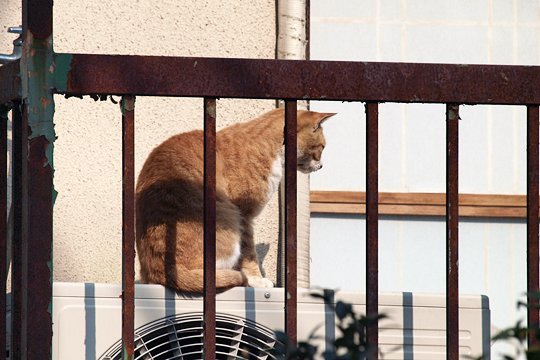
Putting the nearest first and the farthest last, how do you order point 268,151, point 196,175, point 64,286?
point 64,286 → point 196,175 → point 268,151

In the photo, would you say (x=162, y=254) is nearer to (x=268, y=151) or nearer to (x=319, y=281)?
(x=268, y=151)

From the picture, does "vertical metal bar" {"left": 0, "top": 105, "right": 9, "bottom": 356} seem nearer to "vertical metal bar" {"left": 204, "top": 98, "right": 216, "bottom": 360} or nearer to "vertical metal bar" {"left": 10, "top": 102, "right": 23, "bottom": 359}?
"vertical metal bar" {"left": 10, "top": 102, "right": 23, "bottom": 359}

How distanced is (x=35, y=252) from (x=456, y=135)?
65cm

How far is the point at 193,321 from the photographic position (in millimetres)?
1976

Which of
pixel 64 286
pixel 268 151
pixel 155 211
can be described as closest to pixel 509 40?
pixel 268 151

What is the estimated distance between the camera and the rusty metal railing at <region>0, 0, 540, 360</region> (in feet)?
4.64

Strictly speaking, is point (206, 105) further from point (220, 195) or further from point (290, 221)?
point (220, 195)

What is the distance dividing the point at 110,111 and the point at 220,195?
1.77 feet

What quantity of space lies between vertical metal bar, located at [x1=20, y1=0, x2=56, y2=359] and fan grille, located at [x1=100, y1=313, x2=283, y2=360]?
1.72ft

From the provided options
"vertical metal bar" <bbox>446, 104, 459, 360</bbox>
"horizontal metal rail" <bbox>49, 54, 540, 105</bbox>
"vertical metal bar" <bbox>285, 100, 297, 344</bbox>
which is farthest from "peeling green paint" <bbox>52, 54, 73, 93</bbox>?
"vertical metal bar" <bbox>446, 104, 459, 360</bbox>

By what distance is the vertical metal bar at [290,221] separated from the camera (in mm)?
1487

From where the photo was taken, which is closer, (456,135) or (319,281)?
(456,135)

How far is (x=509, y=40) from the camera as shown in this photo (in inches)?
156

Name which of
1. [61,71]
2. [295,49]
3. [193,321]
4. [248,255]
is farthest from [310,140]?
[61,71]
